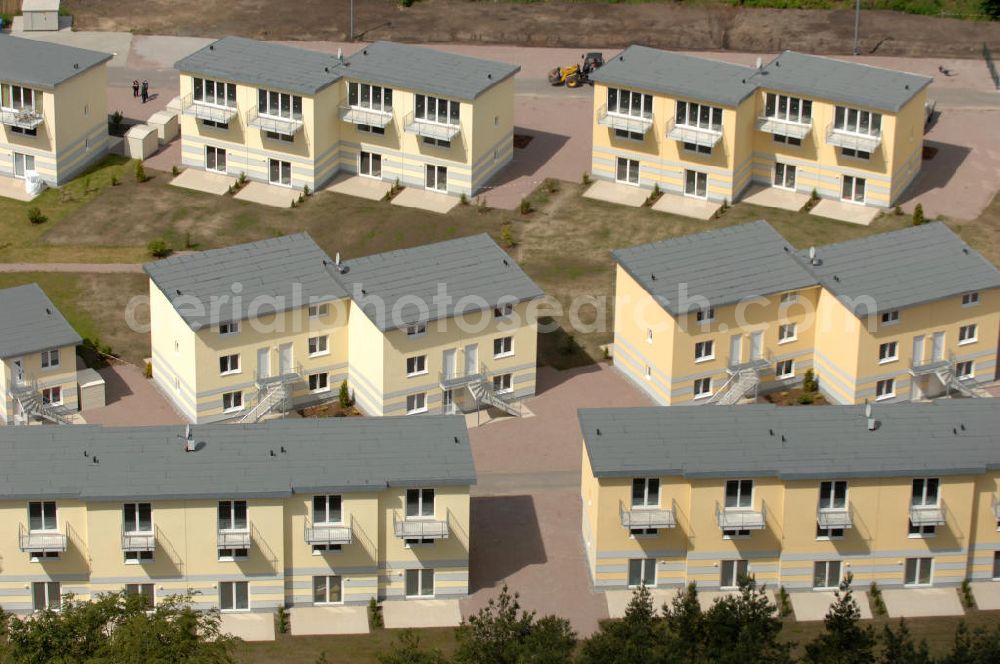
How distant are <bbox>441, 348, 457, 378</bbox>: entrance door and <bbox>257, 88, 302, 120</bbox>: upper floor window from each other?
28.9 meters

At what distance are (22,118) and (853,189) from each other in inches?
2048

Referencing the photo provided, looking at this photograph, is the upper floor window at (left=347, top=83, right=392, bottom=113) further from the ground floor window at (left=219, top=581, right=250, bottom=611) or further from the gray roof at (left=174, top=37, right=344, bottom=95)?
the ground floor window at (left=219, top=581, right=250, bottom=611)

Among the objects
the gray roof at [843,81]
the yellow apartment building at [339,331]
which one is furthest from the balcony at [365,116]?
the gray roof at [843,81]

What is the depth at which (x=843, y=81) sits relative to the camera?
143 m

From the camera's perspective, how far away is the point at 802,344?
127 meters

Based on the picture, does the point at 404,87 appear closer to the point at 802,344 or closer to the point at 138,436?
the point at 802,344

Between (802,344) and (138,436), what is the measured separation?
3808 cm

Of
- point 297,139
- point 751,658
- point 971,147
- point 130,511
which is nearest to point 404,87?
point 297,139

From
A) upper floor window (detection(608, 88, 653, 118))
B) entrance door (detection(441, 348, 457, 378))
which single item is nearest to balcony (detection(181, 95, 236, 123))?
upper floor window (detection(608, 88, 653, 118))

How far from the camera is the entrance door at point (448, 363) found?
404 ft

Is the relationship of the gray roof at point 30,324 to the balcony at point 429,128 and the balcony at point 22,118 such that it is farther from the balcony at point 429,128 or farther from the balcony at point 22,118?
the balcony at point 429,128

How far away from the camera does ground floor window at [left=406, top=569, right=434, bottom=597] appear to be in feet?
356

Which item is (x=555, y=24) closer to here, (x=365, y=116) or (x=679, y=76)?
(x=679, y=76)

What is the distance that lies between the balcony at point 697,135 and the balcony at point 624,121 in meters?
1.70
